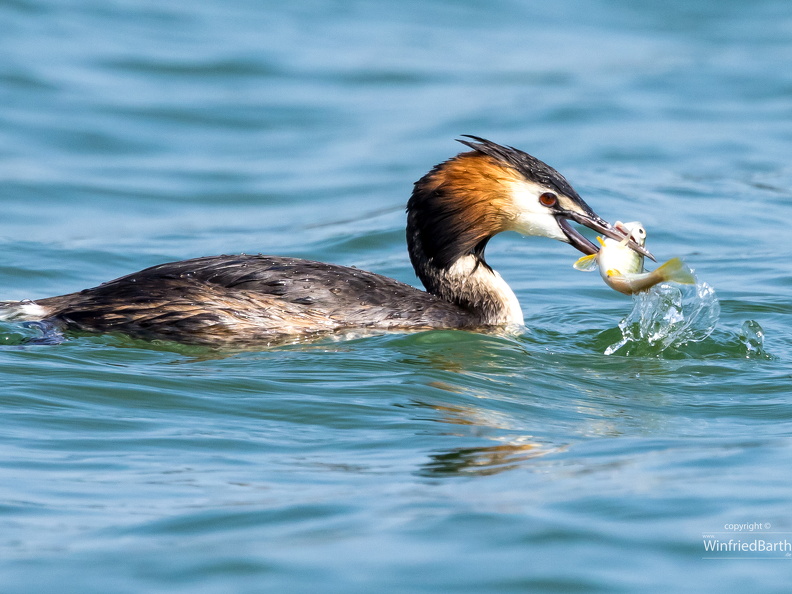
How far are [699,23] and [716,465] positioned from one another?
54.1 feet

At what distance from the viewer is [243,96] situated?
17328 millimetres

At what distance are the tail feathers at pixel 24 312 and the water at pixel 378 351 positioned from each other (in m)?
0.20

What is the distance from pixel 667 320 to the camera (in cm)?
819

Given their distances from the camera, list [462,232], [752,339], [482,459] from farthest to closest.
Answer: [462,232], [752,339], [482,459]

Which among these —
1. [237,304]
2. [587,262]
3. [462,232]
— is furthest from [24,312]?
[587,262]

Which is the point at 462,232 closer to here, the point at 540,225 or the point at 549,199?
the point at 540,225

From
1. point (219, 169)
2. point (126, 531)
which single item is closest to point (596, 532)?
point (126, 531)

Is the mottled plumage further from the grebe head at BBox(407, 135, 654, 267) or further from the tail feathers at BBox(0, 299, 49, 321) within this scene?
the grebe head at BBox(407, 135, 654, 267)

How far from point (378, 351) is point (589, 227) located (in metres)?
1.53

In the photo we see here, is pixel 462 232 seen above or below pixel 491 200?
below

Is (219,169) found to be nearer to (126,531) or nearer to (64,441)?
(64,441)

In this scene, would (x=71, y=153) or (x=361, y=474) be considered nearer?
Answer: (x=361, y=474)

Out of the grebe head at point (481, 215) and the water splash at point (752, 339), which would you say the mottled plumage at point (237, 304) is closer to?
the grebe head at point (481, 215)

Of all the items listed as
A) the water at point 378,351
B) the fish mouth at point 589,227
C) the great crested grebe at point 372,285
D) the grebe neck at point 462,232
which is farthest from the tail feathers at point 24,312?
the fish mouth at point 589,227
